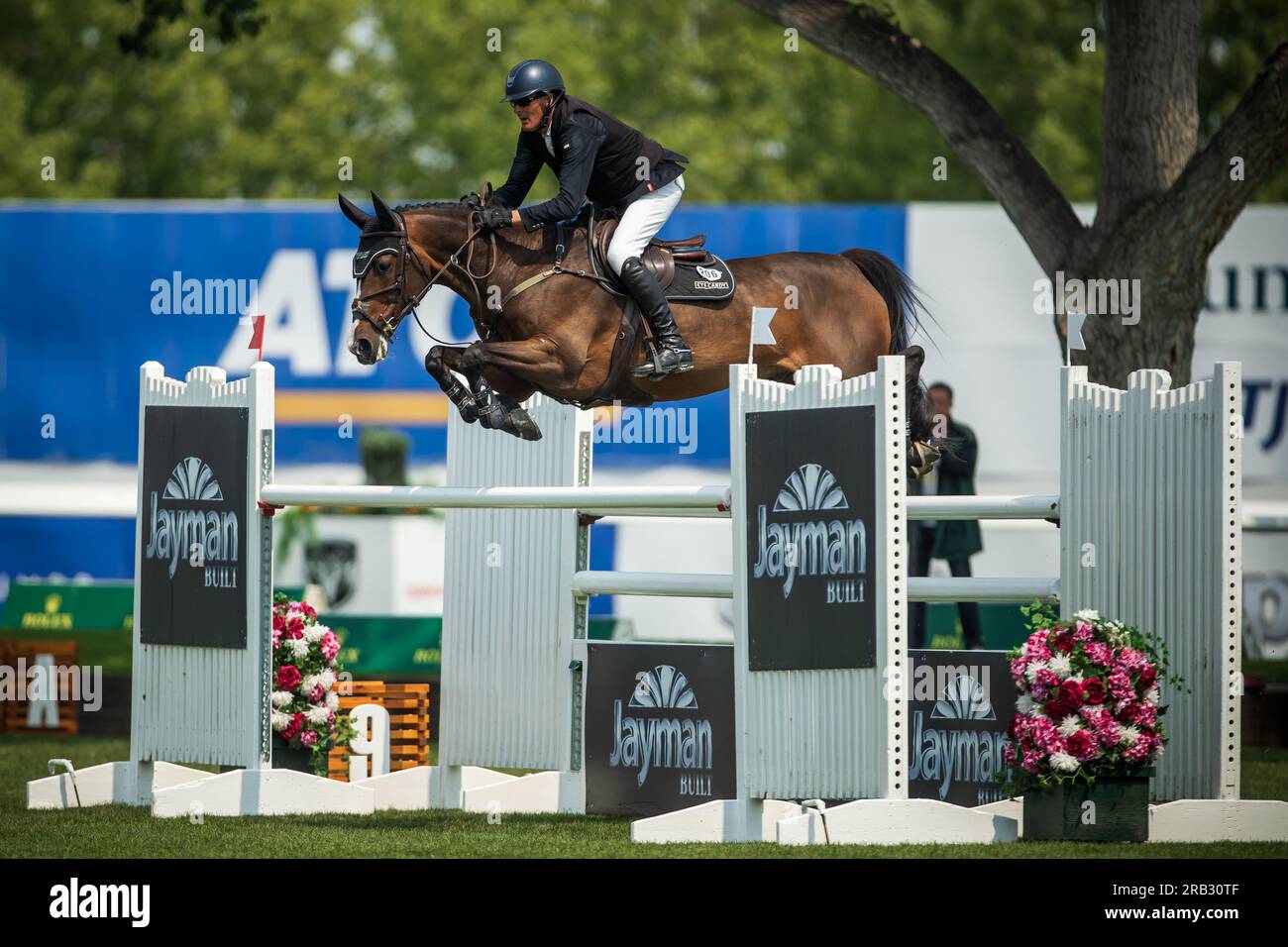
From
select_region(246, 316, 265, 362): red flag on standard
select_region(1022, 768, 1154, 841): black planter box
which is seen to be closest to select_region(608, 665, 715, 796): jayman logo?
select_region(1022, 768, 1154, 841): black planter box

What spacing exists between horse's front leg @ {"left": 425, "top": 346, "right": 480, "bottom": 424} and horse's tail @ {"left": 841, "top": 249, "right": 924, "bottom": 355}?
204 centimetres

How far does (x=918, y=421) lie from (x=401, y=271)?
2.33 m

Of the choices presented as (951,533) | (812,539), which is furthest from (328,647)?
(951,533)

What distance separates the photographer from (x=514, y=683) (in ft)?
26.3

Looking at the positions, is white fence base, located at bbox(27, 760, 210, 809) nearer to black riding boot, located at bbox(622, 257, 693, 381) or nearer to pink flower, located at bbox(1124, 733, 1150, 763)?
black riding boot, located at bbox(622, 257, 693, 381)

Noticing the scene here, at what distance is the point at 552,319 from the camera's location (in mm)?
7742

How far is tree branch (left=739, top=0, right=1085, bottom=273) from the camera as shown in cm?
984

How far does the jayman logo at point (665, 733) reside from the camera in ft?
24.8

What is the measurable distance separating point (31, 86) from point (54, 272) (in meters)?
13.3

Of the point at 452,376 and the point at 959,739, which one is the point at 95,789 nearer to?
the point at 452,376

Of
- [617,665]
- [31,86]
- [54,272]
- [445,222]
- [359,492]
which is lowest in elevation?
[617,665]

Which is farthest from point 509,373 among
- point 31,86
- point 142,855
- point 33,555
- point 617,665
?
point 31,86
